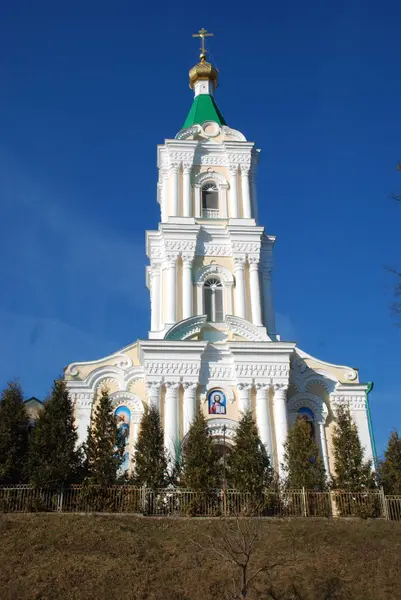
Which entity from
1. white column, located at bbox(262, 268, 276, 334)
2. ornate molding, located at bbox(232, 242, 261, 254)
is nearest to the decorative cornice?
ornate molding, located at bbox(232, 242, 261, 254)

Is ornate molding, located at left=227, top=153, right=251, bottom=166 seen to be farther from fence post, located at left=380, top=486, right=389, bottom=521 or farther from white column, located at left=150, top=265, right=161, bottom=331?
fence post, located at left=380, top=486, right=389, bottom=521

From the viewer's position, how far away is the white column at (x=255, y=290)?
2675 cm

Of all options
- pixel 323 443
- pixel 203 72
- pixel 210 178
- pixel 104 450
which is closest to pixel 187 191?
pixel 210 178

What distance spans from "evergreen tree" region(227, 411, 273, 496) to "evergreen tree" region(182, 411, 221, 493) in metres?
0.53

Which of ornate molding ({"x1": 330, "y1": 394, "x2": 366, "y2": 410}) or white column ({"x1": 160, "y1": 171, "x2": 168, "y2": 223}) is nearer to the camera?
ornate molding ({"x1": 330, "y1": 394, "x2": 366, "y2": 410})

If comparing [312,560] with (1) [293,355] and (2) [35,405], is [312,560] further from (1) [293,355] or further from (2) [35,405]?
(2) [35,405]

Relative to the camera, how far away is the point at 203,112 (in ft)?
106

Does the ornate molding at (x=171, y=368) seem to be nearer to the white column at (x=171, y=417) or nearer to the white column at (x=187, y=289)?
the white column at (x=171, y=417)

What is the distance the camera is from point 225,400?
78.9 ft

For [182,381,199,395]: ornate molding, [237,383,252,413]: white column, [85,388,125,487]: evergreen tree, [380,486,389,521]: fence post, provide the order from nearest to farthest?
[85,388,125,487]: evergreen tree
[380,486,389,521]: fence post
[237,383,252,413]: white column
[182,381,199,395]: ornate molding

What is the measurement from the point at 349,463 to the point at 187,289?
9.57m

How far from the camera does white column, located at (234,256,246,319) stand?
26781 millimetres

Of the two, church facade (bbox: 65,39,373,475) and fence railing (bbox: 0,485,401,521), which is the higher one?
church facade (bbox: 65,39,373,475)

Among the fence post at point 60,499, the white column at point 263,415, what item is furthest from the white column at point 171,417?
the fence post at point 60,499
